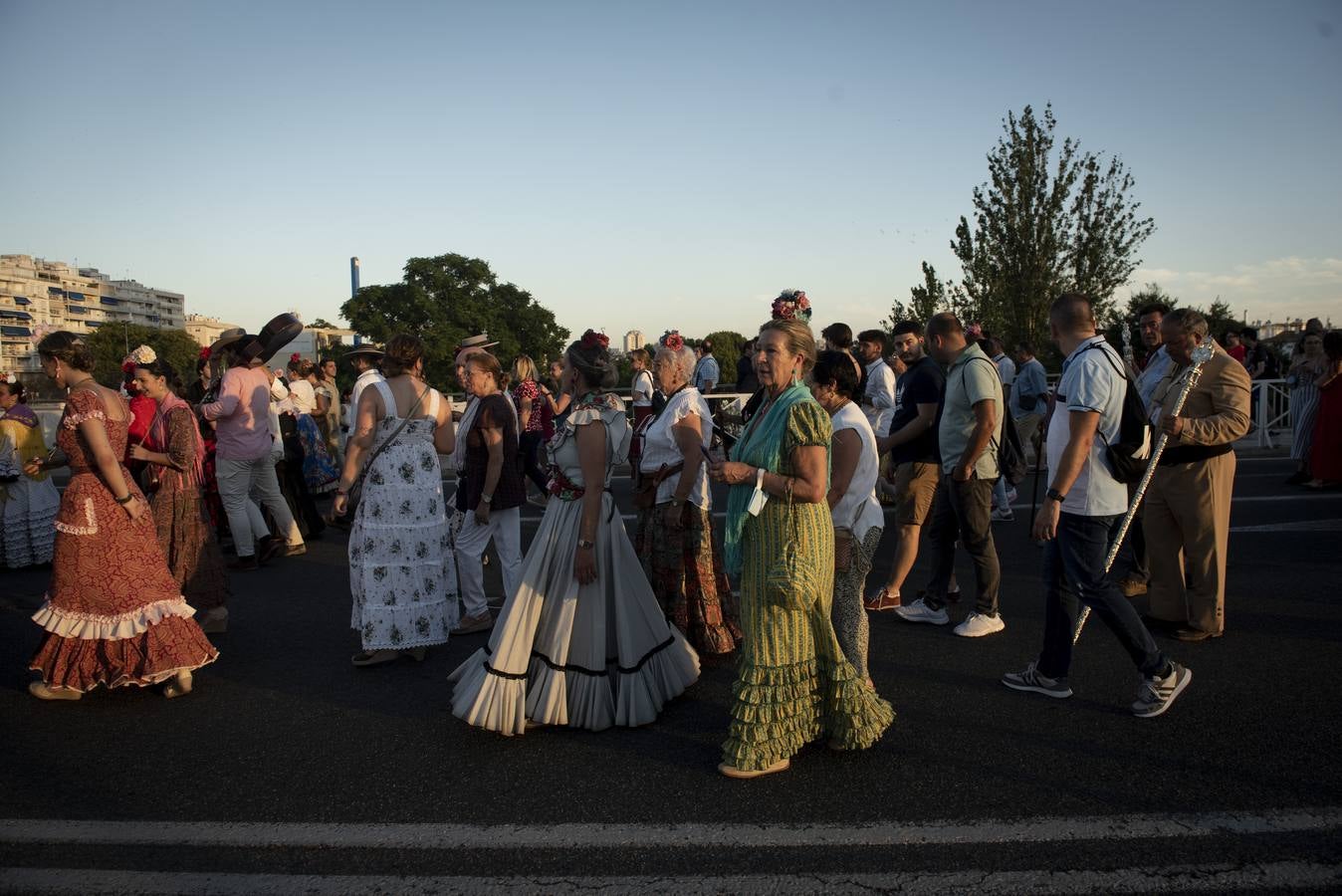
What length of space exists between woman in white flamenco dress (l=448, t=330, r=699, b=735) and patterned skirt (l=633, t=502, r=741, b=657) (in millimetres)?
772

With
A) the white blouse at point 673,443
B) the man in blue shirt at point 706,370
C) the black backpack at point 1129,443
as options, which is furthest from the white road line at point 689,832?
the man in blue shirt at point 706,370

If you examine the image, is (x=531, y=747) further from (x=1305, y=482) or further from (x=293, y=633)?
(x=1305, y=482)

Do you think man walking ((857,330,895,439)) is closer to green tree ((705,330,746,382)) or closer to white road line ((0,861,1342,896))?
white road line ((0,861,1342,896))

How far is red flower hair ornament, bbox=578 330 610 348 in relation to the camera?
4.52 meters

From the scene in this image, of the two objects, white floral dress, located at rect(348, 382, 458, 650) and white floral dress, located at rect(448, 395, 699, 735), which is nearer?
white floral dress, located at rect(448, 395, 699, 735)

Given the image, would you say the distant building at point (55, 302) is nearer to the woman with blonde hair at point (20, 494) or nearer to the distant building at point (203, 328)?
the distant building at point (203, 328)

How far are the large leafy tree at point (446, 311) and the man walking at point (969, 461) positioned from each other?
61.6 m

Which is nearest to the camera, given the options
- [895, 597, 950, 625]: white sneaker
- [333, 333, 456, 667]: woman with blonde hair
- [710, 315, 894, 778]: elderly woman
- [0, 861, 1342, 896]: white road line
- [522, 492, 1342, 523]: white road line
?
[0, 861, 1342, 896]: white road line

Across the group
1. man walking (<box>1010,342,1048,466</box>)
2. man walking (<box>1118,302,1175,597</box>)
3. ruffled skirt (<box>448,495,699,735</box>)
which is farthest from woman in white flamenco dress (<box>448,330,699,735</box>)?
man walking (<box>1010,342,1048,466</box>)

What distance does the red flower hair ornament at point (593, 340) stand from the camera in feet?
14.8

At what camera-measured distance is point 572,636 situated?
167 inches

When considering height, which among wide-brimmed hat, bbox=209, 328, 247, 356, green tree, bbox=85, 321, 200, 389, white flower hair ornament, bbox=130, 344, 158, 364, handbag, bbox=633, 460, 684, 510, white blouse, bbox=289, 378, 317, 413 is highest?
green tree, bbox=85, 321, 200, 389

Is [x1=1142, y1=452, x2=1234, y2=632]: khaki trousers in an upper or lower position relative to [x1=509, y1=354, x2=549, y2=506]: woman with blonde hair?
lower

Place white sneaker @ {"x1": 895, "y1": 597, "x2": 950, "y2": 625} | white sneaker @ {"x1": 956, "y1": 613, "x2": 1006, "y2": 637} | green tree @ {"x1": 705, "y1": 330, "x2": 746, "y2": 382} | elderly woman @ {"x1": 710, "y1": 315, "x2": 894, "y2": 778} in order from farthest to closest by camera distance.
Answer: green tree @ {"x1": 705, "y1": 330, "x2": 746, "y2": 382} < white sneaker @ {"x1": 895, "y1": 597, "x2": 950, "y2": 625} < white sneaker @ {"x1": 956, "y1": 613, "x2": 1006, "y2": 637} < elderly woman @ {"x1": 710, "y1": 315, "x2": 894, "y2": 778}
